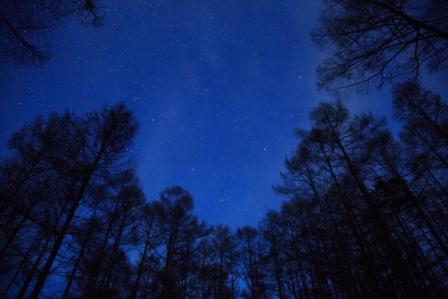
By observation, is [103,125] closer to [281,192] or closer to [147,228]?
[147,228]

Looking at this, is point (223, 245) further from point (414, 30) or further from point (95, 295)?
point (414, 30)

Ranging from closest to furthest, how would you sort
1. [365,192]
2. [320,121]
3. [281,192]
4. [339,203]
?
[365,192]
[339,203]
[281,192]
[320,121]

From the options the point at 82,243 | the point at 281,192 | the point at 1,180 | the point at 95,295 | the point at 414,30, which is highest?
the point at 1,180

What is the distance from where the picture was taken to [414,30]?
2.93 metres

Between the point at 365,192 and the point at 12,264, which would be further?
the point at 12,264

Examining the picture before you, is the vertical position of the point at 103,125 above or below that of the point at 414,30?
above

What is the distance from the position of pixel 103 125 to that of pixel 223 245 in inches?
639

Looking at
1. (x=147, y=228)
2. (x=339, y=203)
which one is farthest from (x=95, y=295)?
(x=339, y=203)

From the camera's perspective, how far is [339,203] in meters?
7.34

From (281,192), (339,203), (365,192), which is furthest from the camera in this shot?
(281,192)

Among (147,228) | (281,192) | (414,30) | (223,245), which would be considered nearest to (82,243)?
(147,228)

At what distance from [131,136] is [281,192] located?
6.71 m

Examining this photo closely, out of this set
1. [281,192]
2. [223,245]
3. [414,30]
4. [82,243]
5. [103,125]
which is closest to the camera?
[414,30]

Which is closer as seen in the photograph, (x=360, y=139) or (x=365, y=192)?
(x=365, y=192)
